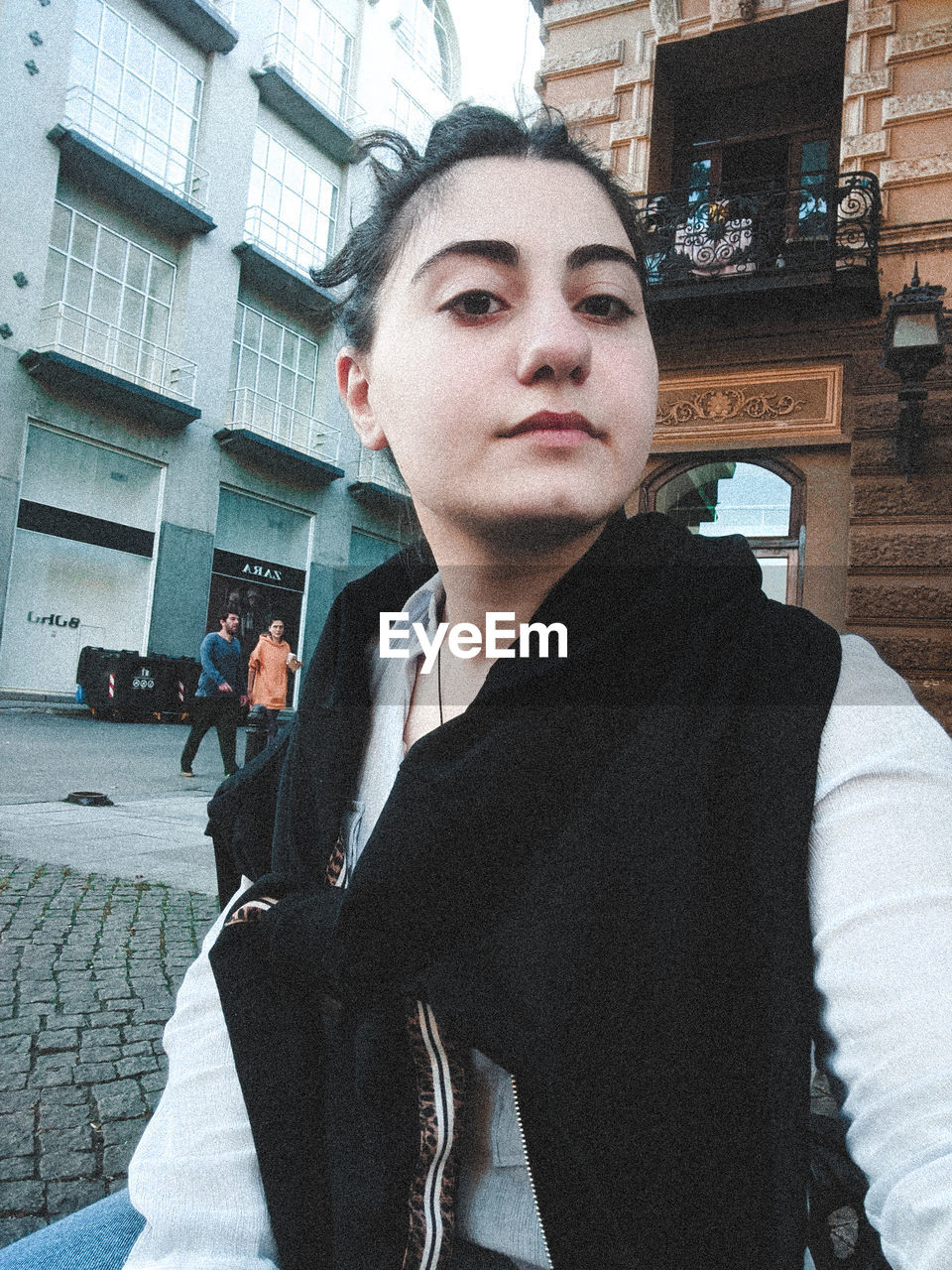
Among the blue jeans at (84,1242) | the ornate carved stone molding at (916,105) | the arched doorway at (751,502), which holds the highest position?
the ornate carved stone molding at (916,105)

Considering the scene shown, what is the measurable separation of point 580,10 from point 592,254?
25.8ft

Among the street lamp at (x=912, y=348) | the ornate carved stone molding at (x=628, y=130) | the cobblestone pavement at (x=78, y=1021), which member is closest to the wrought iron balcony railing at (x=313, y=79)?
the ornate carved stone molding at (x=628, y=130)

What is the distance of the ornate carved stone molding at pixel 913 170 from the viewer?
585 cm

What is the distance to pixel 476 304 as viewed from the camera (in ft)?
3.02

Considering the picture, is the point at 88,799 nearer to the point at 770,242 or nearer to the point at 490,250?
the point at 490,250

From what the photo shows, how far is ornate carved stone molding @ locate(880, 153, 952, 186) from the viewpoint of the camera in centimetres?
585

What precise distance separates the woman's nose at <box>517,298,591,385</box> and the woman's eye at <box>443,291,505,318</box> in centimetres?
5

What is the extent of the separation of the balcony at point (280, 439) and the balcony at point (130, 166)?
3.30 meters

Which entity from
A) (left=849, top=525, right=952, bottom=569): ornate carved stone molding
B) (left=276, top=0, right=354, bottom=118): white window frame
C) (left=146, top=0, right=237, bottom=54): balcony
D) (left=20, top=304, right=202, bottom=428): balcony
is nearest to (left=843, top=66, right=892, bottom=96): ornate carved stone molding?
(left=849, top=525, right=952, bottom=569): ornate carved stone molding

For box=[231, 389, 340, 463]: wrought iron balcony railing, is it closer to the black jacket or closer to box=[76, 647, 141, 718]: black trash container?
box=[76, 647, 141, 718]: black trash container

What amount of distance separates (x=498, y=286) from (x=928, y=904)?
724 mm

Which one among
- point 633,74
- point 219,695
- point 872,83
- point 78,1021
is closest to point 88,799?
point 219,695

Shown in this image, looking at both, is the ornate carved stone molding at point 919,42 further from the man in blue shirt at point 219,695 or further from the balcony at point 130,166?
the balcony at point 130,166

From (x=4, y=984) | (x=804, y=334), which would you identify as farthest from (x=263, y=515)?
(x=4, y=984)
